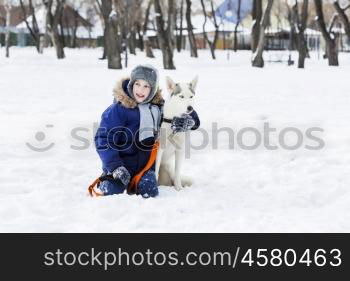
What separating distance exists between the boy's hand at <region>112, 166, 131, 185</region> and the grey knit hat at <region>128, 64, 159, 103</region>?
0.64 metres

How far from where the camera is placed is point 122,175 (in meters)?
5.19

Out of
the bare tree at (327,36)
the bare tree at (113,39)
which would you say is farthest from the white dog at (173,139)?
the bare tree at (327,36)

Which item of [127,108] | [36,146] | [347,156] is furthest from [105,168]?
[347,156]

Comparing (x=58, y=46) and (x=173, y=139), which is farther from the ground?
(x=58, y=46)

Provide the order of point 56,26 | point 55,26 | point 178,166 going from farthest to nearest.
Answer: point 56,26
point 55,26
point 178,166

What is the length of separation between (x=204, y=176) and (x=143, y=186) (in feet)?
4.82

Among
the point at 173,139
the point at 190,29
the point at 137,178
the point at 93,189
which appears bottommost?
the point at 93,189

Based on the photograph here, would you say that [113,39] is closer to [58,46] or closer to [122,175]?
[58,46]

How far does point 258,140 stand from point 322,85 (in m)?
9.27

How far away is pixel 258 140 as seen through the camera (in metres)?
8.56

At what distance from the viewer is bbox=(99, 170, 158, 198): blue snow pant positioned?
17.4 feet

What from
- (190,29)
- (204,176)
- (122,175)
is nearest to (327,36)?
(190,29)

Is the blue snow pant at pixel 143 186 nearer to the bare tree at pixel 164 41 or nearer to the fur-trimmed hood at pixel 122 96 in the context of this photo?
the fur-trimmed hood at pixel 122 96

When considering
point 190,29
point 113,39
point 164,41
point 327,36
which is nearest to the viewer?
point 113,39
